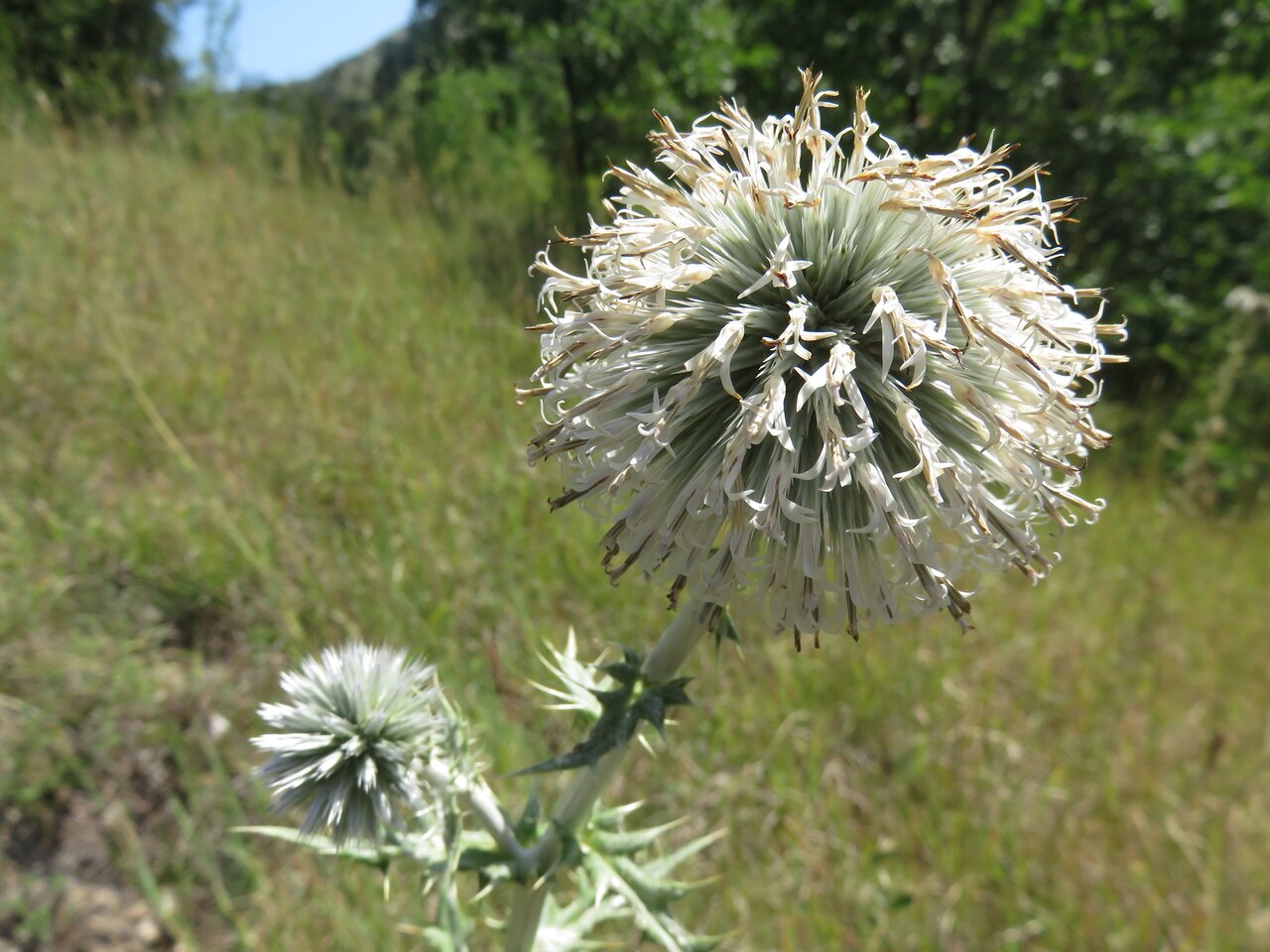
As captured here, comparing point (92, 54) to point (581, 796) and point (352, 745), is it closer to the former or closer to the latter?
point (352, 745)

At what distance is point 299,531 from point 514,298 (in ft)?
7.77

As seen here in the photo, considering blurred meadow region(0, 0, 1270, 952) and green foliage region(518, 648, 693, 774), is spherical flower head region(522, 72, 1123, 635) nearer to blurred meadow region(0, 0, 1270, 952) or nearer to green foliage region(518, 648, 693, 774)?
green foliage region(518, 648, 693, 774)

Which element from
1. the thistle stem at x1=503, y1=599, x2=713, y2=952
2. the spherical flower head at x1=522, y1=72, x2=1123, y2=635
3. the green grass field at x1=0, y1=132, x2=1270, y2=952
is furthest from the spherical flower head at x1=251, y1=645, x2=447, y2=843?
the green grass field at x1=0, y1=132, x2=1270, y2=952

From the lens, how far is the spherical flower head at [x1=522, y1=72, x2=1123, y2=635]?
4.44ft

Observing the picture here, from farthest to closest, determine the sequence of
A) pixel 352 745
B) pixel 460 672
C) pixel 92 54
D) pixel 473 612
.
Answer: pixel 92 54, pixel 473 612, pixel 460 672, pixel 352 745

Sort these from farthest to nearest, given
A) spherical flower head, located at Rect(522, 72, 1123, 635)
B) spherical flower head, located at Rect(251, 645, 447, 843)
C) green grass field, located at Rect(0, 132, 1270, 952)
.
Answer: green grass field, located at Rect(0, 132, 1270, 952)
spherical flower head, located at Rect(251, 645, 447, 843)
spherical flower head, located at Rect(522, 72, 1123, 635)

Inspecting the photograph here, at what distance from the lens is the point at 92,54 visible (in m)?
10.3

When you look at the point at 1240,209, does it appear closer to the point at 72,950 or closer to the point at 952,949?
the point at 952,949

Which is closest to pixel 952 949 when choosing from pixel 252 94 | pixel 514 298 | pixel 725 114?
pixel 725 114

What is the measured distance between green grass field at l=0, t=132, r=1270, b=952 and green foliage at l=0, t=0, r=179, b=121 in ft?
15.4

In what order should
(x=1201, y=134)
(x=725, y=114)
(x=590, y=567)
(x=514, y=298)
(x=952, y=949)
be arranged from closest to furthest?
(x=725, y=114)
(x=952, y=949)
(x=590, y=567)
(x=514, y=298)
(x=1201, y=134)

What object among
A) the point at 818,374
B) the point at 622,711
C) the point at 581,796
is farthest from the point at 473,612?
the point at 818,374

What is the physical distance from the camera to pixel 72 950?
9.53ft

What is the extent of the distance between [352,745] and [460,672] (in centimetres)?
175
